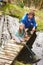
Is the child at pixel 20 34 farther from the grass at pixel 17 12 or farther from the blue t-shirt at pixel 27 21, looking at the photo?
the grass at pixel 17 12

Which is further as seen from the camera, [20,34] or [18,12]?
[18,12]

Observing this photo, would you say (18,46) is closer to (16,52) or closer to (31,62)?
(16,52)

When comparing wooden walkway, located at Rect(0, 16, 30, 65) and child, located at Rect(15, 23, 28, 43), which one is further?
child, located at Rect(15, 23, 28, 43)

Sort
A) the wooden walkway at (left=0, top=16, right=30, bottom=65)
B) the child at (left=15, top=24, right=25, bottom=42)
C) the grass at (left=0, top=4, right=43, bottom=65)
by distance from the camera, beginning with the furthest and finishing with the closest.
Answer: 1. the grass at (left=0, top=4, right=43, bottom=65)
2. the child at (left=15, top=24, right=25, bottom=42)
3. the wooden walkway at (left=0, top=16, right=30, bottom=65)

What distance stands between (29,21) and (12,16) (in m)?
3.29

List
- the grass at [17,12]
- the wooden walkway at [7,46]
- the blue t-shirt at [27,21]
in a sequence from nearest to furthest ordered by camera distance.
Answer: the wooden walkway at [7,46] → the blue t-shirt at [27,21] → the grass at [17,12]

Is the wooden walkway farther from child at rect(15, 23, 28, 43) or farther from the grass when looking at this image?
the grass

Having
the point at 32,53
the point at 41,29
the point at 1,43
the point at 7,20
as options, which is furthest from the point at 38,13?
the point at 1,43

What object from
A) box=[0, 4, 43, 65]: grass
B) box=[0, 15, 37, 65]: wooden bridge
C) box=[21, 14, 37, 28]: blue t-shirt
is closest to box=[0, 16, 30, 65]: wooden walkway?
box=[0, 15, 37, 65]: wooden bridge

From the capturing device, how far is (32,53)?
23.6 ft

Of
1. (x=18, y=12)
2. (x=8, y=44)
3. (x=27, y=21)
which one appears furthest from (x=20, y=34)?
(x=18, y=12)

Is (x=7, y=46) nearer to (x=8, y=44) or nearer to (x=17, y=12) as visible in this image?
(x=8, y=44)

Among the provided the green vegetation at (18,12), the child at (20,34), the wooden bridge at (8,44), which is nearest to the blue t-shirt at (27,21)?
the child at (20,34)

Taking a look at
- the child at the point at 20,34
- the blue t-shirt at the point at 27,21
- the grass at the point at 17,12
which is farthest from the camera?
the grass at the point at 17,12
